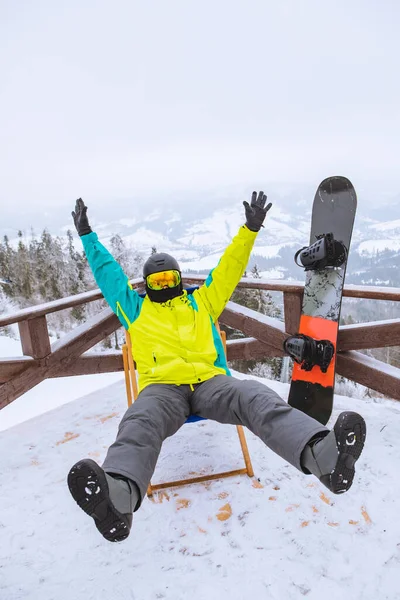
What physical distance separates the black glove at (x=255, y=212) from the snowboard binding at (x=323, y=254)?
38cm

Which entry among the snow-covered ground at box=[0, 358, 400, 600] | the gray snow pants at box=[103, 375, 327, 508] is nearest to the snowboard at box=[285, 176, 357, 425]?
the snow-covered ground at box=[0, 358, 400, 600]

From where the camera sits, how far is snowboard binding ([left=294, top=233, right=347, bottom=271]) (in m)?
2.56

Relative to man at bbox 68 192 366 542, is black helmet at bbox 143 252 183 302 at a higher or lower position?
higher

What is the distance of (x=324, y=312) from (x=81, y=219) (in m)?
1.85

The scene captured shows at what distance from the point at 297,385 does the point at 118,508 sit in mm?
1718

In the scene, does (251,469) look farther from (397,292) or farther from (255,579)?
(397,292)

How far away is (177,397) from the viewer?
2.03 m

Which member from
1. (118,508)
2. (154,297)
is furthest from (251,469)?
(154,297)

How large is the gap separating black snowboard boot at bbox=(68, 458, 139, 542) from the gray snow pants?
0.46ft

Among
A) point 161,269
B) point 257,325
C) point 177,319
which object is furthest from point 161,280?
point 257,325

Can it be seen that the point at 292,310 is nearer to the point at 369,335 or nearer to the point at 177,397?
the point at 369,335

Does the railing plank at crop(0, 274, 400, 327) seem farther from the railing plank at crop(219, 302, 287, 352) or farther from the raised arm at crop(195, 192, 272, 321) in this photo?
the raised arm at crop(195, 192, 272, 321)

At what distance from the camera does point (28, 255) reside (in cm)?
4234

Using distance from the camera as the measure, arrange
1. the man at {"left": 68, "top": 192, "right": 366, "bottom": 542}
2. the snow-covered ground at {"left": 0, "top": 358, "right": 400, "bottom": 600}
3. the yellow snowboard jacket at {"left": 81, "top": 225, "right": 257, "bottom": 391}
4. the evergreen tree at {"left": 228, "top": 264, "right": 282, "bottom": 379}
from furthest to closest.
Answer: the evergreen tree at {"left": 228, "top": 264, "right": 282, "bottom": 379} → the yellow snowboard jacket at {"left": 81, "top": 225, "right": 257, "bottom": 391} → the snow-covered ground at {"left": 0, "top": 358, "right": 400, "bottom": 600} → the man at {"left": 68, "top": 192, "right": 366, "bottom": 542}
